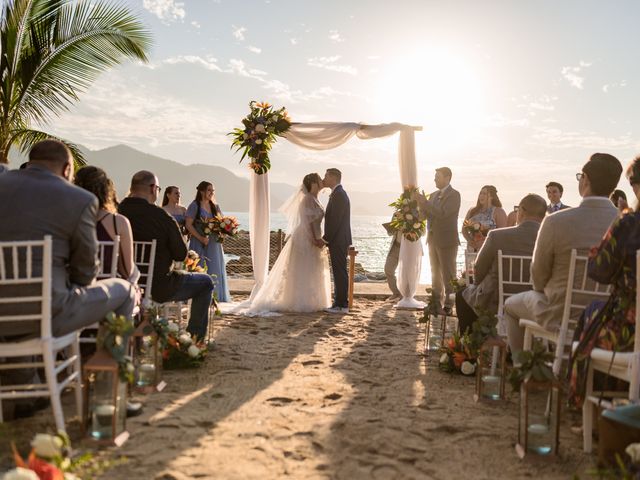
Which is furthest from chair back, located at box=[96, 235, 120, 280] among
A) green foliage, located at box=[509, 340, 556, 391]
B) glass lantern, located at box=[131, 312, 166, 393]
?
green foliage, located at box=[509, 340, 556, 391]

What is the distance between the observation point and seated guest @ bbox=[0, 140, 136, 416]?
3.28 metres

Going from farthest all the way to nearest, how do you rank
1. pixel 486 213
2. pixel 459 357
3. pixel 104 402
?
pixel 486 213
pixel 459 357
pixel 104 402

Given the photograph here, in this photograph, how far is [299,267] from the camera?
8938 millimetres

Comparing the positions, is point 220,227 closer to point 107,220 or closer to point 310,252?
point 310,252

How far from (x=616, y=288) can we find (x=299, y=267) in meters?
6.06

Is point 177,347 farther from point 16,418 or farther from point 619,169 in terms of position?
point 619,169

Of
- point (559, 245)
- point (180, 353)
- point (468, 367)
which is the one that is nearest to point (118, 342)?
point (180, 353)

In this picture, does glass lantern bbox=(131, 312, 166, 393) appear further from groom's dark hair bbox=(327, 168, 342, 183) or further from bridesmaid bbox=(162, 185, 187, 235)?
groom's dark hair bbox=(327, 168, 342, 183)

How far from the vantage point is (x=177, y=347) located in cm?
520

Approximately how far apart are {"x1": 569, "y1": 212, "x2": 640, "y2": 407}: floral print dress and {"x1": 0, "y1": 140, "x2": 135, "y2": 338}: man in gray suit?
9.48 ft

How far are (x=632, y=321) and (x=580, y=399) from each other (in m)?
0.75

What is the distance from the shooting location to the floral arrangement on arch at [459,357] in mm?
5090

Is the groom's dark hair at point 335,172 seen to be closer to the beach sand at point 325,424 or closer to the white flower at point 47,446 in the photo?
the beach sand at point 325,424

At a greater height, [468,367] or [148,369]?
[148,369]
